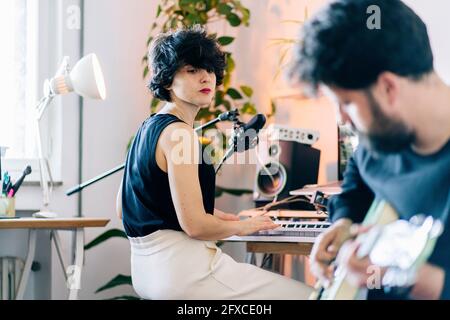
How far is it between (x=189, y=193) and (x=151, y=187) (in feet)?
0.48

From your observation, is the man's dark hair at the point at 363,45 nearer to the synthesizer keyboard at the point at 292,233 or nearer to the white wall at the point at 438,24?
the white wall at the point at 438,24

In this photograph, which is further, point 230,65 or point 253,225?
point 230,65

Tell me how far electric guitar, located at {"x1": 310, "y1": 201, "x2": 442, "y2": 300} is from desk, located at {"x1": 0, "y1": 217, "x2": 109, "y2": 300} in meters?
1.36

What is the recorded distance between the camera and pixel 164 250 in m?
2.13

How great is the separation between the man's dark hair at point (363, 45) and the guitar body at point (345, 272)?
0.80ft

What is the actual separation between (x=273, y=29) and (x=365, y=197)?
1.62 m

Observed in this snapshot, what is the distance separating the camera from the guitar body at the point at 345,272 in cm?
163

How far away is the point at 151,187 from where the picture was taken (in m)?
2.15

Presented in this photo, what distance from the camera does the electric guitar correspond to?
1583 millimetres

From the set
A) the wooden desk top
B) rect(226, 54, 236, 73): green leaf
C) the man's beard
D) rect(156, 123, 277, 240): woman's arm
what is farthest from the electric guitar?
rect(226, 54, 236, 73): green leaf

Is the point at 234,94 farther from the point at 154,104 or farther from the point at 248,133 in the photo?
the point at 248,133

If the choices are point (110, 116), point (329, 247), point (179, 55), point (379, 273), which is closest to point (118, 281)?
point (110, 116)

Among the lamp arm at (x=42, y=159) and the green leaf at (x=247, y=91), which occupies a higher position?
the green leaf at (x=247, y=91)

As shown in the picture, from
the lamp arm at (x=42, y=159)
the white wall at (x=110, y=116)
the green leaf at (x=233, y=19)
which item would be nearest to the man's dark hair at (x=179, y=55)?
the lamp arm at (x=42, y=159)
